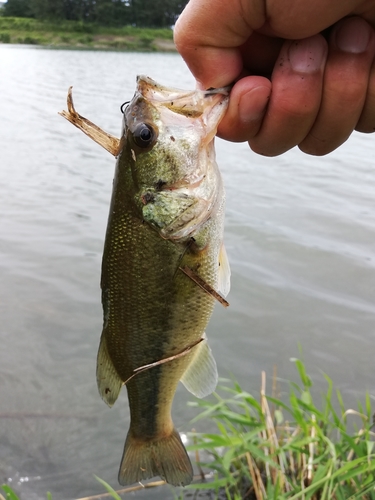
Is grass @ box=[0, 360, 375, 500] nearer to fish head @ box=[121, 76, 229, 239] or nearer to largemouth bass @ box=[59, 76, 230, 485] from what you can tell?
largemouth bass @ box=[59, 76, 230, 485]

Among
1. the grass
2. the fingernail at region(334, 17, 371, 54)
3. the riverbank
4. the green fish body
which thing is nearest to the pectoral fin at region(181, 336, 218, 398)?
the green fish body

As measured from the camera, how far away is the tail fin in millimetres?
2322

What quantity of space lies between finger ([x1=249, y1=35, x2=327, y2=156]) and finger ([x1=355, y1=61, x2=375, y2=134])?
0.20 m

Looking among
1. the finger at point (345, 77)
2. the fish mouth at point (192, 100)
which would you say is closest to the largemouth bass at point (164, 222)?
the fish mouth at point (192, 100)

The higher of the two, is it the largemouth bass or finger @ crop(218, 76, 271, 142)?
finger @ crop(218, 76, 271, 142)

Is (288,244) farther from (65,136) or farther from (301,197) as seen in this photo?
(65,136)

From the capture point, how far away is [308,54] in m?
1.86

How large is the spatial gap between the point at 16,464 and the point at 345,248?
5.46 m

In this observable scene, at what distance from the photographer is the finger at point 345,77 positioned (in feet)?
6.03

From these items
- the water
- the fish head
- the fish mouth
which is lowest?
the water

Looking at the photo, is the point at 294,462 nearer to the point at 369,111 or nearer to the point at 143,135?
the point at 369,111

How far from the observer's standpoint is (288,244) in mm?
7527

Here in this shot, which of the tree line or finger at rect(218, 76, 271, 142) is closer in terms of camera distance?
finger at rect(218, 76, 271, 142)

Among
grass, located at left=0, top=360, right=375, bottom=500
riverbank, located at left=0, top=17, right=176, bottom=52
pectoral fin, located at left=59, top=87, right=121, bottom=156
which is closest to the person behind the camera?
pectoral fin, located at left=59, top=87, right=121, bottom=156
